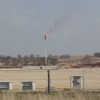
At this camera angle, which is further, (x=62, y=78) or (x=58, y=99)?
(x=62, y=78)

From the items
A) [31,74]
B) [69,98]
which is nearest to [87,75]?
[31,74]

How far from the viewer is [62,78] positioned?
2953 inches

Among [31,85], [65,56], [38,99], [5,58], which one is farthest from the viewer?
[65,56]

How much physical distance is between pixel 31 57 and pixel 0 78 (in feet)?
234

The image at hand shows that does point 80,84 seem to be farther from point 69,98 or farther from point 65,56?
point 65,56

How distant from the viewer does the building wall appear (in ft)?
242

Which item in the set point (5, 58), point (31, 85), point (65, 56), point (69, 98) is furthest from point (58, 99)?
point (65, 56)

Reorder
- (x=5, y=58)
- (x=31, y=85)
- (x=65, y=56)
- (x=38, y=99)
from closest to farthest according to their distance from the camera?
(x=38, y=99), (x=31, y=85), (x=5, y=58), (x=65, y=56)

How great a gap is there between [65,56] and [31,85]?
81.9 metres

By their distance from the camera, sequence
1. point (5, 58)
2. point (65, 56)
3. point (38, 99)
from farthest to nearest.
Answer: point (65, 56) < point (5, 58) < point (38, 99)

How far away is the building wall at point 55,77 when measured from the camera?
73.8m

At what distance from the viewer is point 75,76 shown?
75.4m

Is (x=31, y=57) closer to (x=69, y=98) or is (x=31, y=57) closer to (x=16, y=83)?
(x=16, y=83)

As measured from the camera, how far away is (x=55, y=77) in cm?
7519
